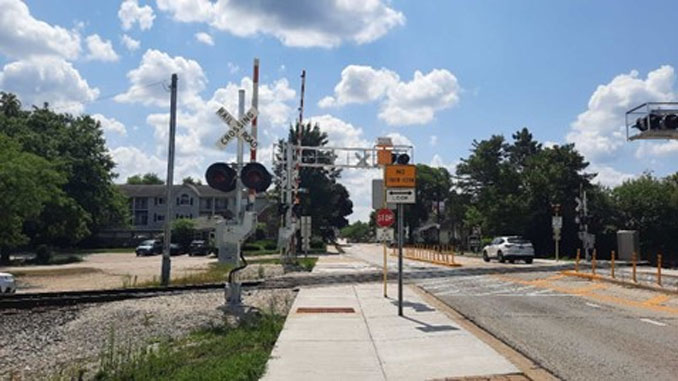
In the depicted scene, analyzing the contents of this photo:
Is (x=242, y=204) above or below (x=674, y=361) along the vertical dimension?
above

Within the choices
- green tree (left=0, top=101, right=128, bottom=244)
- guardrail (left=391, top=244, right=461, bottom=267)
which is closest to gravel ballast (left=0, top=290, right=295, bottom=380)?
guardrail (left=391, top=244, right=461, bottom=267)

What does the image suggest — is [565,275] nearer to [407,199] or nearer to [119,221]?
[407,199]

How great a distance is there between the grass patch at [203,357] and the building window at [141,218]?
10011 centimetres

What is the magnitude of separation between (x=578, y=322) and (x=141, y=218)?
102 metres

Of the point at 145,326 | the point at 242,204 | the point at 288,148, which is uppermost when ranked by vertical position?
the point at 288,148

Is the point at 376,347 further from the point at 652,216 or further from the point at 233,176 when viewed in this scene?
the point at 652,216

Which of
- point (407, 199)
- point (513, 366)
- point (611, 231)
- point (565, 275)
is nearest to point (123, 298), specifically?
point (407, 199)

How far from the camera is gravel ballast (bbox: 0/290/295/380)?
10.7m

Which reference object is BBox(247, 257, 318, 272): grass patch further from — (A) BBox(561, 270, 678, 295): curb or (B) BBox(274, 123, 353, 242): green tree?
(B) BBox(274, 123, 353, 242): green tree

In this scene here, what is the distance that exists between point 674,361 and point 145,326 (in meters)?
9.74

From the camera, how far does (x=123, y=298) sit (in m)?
18.1

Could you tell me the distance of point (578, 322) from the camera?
489 inches

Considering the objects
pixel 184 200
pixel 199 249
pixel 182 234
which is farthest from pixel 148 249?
pixel 184 200

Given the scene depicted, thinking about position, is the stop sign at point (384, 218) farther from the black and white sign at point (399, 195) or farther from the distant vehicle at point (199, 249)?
the distant vehicle at point (199, 249)
